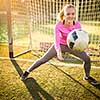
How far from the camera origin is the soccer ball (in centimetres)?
464

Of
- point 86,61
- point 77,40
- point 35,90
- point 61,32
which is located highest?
point 61,32

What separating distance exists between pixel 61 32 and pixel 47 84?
0.98m

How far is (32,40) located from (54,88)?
11.3ft

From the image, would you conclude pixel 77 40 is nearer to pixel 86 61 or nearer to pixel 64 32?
pixel 64 32

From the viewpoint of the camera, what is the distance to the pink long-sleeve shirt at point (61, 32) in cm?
488

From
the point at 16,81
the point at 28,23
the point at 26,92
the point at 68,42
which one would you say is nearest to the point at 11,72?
the point at 16,81

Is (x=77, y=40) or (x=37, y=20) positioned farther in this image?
(x=37, y=20)

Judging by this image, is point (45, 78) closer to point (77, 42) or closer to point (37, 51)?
point (77, 42)

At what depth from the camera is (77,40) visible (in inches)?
183

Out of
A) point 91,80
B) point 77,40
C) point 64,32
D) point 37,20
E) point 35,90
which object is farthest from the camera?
point 37,20

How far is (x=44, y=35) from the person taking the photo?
8422mm

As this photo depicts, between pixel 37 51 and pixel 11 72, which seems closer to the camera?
pixel 11 72

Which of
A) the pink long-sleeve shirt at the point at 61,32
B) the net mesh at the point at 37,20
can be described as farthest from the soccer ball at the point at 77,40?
the net mesh at the point at 37,20

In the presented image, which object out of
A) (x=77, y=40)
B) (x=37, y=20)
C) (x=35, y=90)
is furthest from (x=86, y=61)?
(x=37, y=20)
